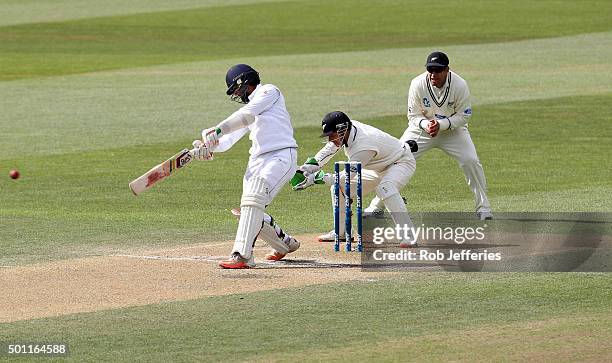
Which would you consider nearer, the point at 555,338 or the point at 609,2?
the point at 555,338

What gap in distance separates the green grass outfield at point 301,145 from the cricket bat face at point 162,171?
1.52 meters

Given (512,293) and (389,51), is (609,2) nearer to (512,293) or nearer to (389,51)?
(389,51)

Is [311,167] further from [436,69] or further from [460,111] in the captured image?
→ [460,111]

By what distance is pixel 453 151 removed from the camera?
55.9 feet

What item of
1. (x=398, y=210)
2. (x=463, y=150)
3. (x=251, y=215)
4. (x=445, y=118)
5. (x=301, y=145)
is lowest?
(x=251, y=215)

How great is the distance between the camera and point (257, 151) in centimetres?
1396

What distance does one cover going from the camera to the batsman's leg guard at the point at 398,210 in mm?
14664

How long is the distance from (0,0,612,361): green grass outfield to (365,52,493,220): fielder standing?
1081 mm

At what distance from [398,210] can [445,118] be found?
2.47 metres

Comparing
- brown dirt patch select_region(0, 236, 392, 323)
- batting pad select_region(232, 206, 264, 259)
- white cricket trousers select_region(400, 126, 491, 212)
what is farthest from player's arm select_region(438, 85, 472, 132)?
batting pad select_region(232, 206, 264, 259)

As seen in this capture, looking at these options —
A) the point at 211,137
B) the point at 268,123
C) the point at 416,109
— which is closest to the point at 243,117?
the point at 268,123

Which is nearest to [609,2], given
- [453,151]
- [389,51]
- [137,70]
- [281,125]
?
[389,51]

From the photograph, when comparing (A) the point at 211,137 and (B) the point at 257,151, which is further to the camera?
(B) the point at 257,151

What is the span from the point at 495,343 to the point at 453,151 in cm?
683
